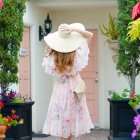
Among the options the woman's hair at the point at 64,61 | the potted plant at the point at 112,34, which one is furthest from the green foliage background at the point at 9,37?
the potted plant at the point at 112,34

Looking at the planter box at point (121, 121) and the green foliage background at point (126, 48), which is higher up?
the green foliage background at point (126, 48)

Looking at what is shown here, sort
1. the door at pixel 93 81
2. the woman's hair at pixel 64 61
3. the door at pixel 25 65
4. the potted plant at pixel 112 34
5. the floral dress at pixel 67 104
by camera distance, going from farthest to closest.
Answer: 1. the door at pixel 93 81
2. the potted plant at pixel 112 34
3. the door at pixel 25 65
4. the floral dress at pixel 67 104
5. the woman's hair at pixel 64 61

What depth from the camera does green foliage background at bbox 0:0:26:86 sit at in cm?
754

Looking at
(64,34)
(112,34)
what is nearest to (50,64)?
(64,34)

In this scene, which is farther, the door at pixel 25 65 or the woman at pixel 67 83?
the door at pixel 25 65

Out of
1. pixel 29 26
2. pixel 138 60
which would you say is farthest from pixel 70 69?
pixel 29 26

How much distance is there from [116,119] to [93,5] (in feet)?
11.0

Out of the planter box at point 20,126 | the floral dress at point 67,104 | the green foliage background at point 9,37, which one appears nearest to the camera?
the floral dress at point 67,104

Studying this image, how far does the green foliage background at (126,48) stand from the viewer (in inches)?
313

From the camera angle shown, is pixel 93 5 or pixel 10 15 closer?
pixel 10 15

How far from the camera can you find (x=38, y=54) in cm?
1073

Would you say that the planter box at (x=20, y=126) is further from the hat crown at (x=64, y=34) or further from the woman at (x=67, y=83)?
the hat crown at (x=64, y=34)

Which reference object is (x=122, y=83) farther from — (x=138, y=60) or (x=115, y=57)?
(x=138, y=60)

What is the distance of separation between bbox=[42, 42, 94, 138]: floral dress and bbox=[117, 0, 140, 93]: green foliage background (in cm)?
148
